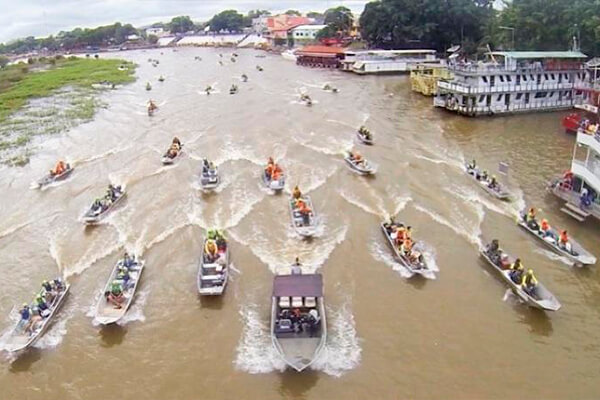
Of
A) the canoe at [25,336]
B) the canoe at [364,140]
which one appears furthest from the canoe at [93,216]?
the canoe at [364,140]

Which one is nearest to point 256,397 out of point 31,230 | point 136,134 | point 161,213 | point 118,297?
point 118,297

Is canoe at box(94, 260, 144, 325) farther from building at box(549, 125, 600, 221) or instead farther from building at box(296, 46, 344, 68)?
building at box(296, 46, 344, 68)

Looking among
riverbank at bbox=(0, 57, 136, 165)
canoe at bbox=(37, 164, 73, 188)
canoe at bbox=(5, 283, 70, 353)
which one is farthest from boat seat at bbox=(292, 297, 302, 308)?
riverbank at bbox=(0, 57, 136, 165)

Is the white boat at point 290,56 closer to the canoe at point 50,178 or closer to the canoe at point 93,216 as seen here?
the canoe at point 50,178

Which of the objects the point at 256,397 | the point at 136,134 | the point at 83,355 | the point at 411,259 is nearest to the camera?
the point at 256,397

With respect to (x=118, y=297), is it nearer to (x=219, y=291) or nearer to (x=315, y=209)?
(x=219, y=291)

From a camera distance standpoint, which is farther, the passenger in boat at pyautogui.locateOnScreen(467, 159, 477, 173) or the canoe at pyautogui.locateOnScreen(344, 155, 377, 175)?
the canoe at pyautogui.locateOnScreen(344, 155, 377, 175)
